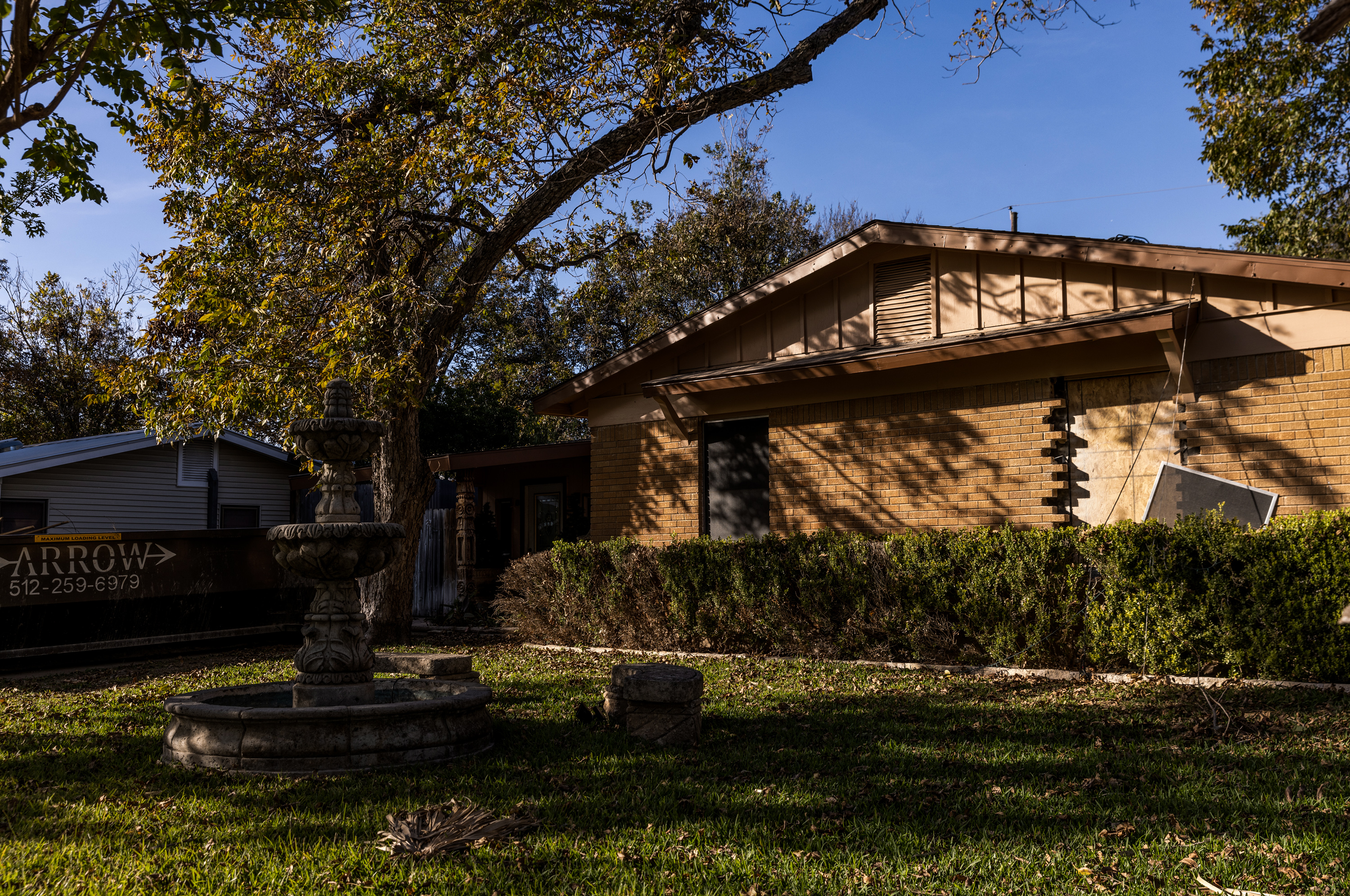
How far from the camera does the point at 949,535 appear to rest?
9.72 metres

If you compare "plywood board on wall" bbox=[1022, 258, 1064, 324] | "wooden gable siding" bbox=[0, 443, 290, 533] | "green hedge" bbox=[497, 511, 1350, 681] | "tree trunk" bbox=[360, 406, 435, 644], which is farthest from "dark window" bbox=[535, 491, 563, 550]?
"plywood board on wall" bbox=[1022, 258, 1064, 324]

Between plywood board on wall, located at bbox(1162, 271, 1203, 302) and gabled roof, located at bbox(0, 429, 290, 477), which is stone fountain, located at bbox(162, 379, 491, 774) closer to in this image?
plywood board on wall, located at bbox(1162, 271, 1203, 302)

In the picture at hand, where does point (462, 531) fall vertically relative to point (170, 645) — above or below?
above

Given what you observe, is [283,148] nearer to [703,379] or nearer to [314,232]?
[314,232]

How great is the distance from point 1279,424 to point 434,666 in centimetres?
901

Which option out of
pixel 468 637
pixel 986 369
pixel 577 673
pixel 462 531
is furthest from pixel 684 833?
pixel 462 531

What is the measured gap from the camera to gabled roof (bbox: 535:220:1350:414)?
9141 mm

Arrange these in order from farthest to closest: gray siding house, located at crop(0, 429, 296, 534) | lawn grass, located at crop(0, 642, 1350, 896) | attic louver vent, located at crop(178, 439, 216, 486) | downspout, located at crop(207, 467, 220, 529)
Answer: downspout, located at crop(207, 467, 220, 529)
attic louver vent, located at crop(178, 439, 216, 486)
gray siding house, located at crop(0, 429, 296, 534)
lawn grass, located at crop(0, 642, 1350, 896)

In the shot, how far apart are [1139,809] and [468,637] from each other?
37.4ft

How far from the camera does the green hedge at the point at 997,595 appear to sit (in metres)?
7.77

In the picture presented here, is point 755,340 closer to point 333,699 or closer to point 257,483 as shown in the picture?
point 333,699

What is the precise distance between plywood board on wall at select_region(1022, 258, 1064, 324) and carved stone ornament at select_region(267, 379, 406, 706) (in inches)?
319

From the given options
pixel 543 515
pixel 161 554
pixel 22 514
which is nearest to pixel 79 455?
pixel 22 514

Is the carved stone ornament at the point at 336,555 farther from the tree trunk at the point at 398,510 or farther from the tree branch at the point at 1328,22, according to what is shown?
the tree branch at the point at 1328,22
